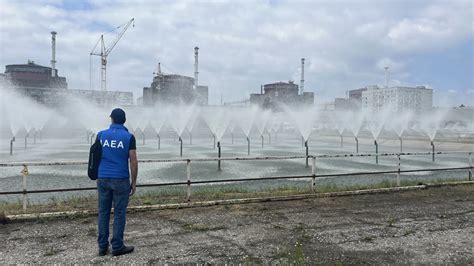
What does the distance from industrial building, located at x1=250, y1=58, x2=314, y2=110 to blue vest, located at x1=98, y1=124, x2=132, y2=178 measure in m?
127

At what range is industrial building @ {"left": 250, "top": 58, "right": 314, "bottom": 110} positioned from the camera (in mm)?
141225

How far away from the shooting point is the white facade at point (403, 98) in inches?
4242

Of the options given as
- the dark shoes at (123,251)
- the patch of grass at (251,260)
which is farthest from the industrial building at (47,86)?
the patch of grass at (251,260)

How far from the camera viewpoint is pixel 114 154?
569 cm

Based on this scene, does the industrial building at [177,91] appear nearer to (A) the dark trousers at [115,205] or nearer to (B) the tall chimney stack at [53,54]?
(B) the tall chimney stack at [53,54]

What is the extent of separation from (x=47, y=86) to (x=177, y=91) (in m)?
45.9

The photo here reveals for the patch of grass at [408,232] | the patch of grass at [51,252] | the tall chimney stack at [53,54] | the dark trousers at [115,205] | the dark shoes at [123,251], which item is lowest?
the patch of grass at [408,232]

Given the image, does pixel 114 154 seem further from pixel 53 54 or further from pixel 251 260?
pixel 53 54

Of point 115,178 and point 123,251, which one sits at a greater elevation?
point 115,178

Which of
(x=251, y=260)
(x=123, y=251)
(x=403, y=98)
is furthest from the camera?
(x=403, y=98)

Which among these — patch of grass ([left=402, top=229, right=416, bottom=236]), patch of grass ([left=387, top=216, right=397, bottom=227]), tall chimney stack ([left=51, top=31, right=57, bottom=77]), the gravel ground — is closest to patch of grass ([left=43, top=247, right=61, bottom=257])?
the gravel ground

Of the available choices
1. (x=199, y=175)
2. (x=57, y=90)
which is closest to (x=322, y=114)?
(x=57, y=90)

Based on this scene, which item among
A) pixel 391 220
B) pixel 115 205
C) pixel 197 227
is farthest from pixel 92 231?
pixel 391 220

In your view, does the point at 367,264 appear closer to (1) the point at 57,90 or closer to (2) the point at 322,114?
(2) the point at 322,114
